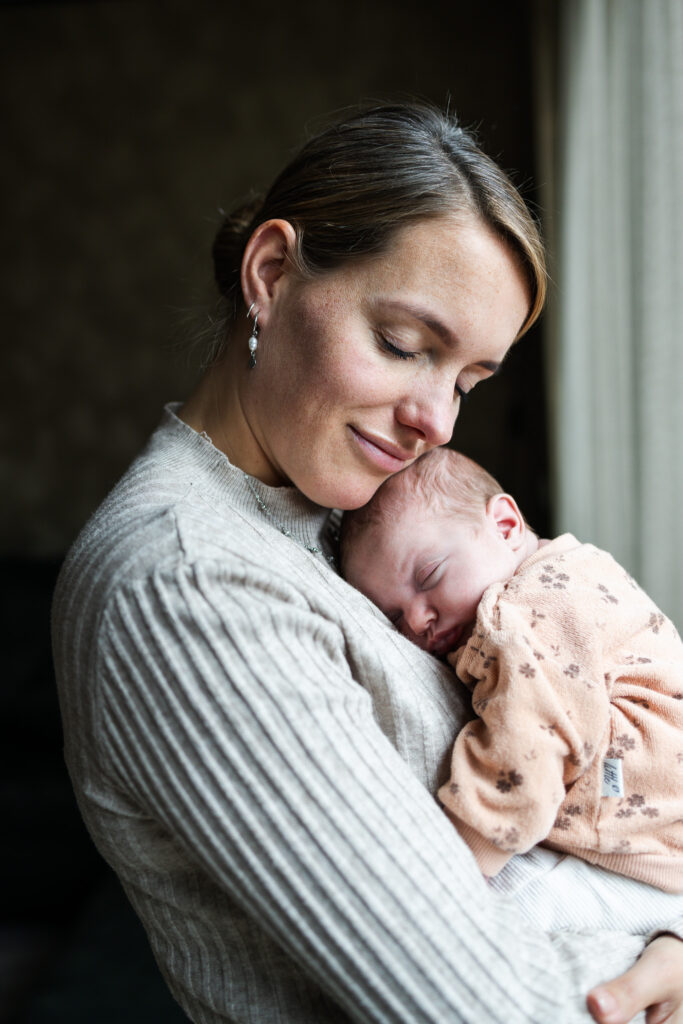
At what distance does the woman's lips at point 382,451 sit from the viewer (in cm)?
106

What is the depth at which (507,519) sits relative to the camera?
1.27 meters

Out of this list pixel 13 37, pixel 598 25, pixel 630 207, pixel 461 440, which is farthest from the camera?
pixel 13 37

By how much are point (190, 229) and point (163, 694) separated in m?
3.17

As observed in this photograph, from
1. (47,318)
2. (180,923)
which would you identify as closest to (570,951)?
(180,923)

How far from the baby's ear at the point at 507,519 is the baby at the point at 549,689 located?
41mm

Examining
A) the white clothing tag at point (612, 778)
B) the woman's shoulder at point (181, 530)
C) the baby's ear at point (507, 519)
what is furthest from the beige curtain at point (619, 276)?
the woman's shoulder at point (181, 530)

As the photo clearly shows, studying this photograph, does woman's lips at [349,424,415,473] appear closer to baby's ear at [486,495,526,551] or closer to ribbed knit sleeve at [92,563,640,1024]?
Answer: baby's ear at [486,495,526,551]

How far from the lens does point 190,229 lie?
11.8ft

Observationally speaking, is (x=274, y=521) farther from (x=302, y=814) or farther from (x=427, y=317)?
(x=302, y=814)

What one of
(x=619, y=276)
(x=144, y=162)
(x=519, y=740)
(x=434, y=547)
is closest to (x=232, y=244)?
(x=434, y=547)

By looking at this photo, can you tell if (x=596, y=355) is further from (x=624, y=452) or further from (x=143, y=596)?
(x=143, y=596)

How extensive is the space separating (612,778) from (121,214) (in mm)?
3355

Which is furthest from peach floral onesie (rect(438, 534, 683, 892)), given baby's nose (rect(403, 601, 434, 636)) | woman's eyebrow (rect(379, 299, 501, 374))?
woman's eyebrow (rect(379, 299, 501, 374))

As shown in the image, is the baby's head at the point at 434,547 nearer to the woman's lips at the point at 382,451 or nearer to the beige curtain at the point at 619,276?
the woman's lips at the point at 382,451
